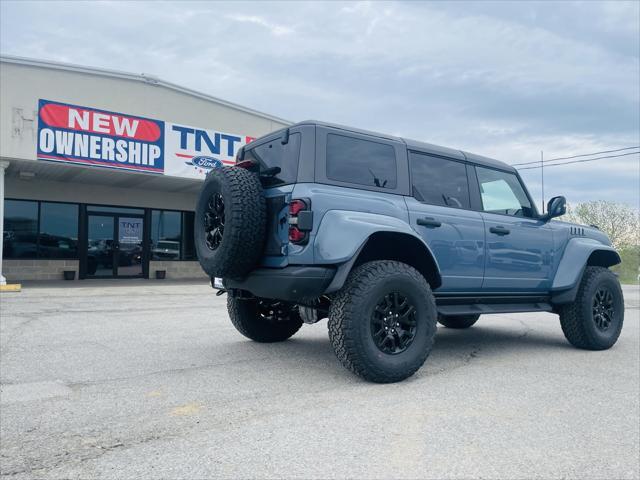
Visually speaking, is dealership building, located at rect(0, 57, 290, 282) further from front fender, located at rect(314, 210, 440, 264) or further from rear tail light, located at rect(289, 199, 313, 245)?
front fender, located at rect(314, 210, 440, 264)

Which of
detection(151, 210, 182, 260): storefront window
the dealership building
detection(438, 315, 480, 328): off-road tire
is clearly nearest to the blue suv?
detection(438, 315, 480, 328): off-road tire

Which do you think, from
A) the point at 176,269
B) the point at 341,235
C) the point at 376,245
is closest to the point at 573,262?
the point at 376,245

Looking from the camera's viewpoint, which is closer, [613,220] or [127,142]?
[127,142]

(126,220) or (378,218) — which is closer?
(378,218)

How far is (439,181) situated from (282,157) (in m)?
1.59

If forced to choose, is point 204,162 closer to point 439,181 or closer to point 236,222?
point 439,181

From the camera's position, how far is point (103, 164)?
13.7 m

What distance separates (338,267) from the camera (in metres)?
3.99

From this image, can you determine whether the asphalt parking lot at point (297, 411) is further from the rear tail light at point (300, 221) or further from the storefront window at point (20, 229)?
the storefront window at point (20, 229)

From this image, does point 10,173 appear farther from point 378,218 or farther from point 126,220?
point 378,218

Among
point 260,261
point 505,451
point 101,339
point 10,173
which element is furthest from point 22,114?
point 505,451

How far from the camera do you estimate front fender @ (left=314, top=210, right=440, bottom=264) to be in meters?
3.91

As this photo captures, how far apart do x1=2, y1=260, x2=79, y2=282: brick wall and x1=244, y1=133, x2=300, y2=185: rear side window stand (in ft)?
44.9

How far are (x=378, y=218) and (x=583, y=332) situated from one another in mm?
3118
